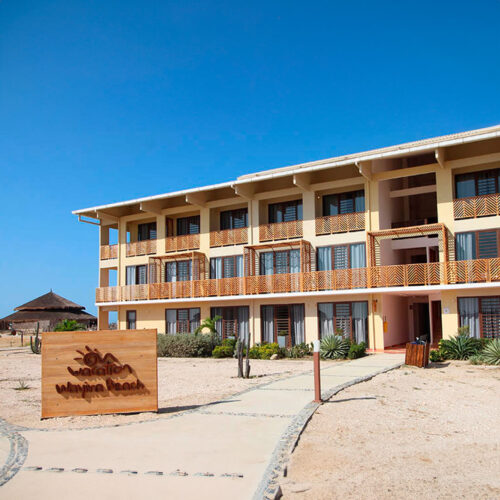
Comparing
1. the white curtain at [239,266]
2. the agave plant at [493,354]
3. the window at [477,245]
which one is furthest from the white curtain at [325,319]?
the agave plant at [493,354]

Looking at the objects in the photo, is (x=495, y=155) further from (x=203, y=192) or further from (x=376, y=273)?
(x=203, y=192)

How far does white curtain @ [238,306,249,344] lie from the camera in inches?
1128

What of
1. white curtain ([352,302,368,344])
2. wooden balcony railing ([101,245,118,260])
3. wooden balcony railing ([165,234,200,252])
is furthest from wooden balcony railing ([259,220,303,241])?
wooden balcony railing ([101,245,118,260])

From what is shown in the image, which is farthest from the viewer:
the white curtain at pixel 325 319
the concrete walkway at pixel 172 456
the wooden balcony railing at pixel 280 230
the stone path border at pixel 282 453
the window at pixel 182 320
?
the window at pixel 182 320

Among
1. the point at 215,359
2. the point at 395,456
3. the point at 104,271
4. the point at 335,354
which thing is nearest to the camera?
the point at 395,456

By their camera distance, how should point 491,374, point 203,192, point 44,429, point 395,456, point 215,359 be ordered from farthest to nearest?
point 203,192, point 215,359, point 491,374, point 44,429, point 395,456

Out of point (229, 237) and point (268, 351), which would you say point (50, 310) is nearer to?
point (229, 237)

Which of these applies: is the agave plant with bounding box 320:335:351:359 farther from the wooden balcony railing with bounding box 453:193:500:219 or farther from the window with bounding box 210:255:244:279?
the window with bounding box 210:255:244:279

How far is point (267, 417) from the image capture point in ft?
29.7

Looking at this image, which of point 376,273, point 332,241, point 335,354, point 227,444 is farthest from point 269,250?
point 227,444

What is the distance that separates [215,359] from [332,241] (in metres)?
8.02

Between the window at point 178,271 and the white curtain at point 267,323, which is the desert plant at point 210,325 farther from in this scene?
the window at point 178,271

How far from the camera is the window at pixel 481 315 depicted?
72.3 ft

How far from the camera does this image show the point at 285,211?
2869 cm
